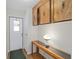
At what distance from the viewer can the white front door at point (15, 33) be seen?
204 inches

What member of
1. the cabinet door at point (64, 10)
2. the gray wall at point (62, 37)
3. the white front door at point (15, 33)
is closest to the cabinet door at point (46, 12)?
the cabinet door at point (64, 10)

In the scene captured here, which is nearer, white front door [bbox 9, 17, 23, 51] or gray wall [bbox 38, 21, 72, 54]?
gray wall [bbox 38, 21, 72, 54]

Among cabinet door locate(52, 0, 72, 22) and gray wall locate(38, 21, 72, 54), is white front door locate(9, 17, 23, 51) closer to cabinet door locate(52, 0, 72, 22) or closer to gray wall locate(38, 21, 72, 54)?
gray wall locate(38, 21, 72, 54)

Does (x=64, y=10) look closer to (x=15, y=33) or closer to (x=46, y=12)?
(x=46, y=12)

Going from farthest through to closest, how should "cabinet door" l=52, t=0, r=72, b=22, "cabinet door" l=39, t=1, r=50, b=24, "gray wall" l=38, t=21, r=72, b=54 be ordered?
"gray wall" l=38, t=21, r=72, b=54, "cabinet door" l=39, t=1, r=50, b=24, "cabinet door" l=52, t=0, r=72, b=22

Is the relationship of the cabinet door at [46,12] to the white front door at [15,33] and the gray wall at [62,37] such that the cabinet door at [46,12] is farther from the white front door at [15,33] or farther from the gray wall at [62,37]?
the white front door at [15,33]

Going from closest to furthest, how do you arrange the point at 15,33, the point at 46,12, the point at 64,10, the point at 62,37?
1. the point at 64,10
2. the point at 46,12
3. the point at 62,37
4. the point at 15,33

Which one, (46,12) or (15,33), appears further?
(15,33)

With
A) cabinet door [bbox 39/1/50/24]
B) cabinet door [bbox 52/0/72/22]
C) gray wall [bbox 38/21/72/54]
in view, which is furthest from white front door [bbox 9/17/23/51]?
cabinet door [bbox 52/0/72/22]

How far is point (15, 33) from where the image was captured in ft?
17.3

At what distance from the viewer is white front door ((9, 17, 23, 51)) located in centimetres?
517

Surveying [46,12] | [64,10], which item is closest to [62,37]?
[46,12]

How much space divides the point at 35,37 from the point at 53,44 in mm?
1860
